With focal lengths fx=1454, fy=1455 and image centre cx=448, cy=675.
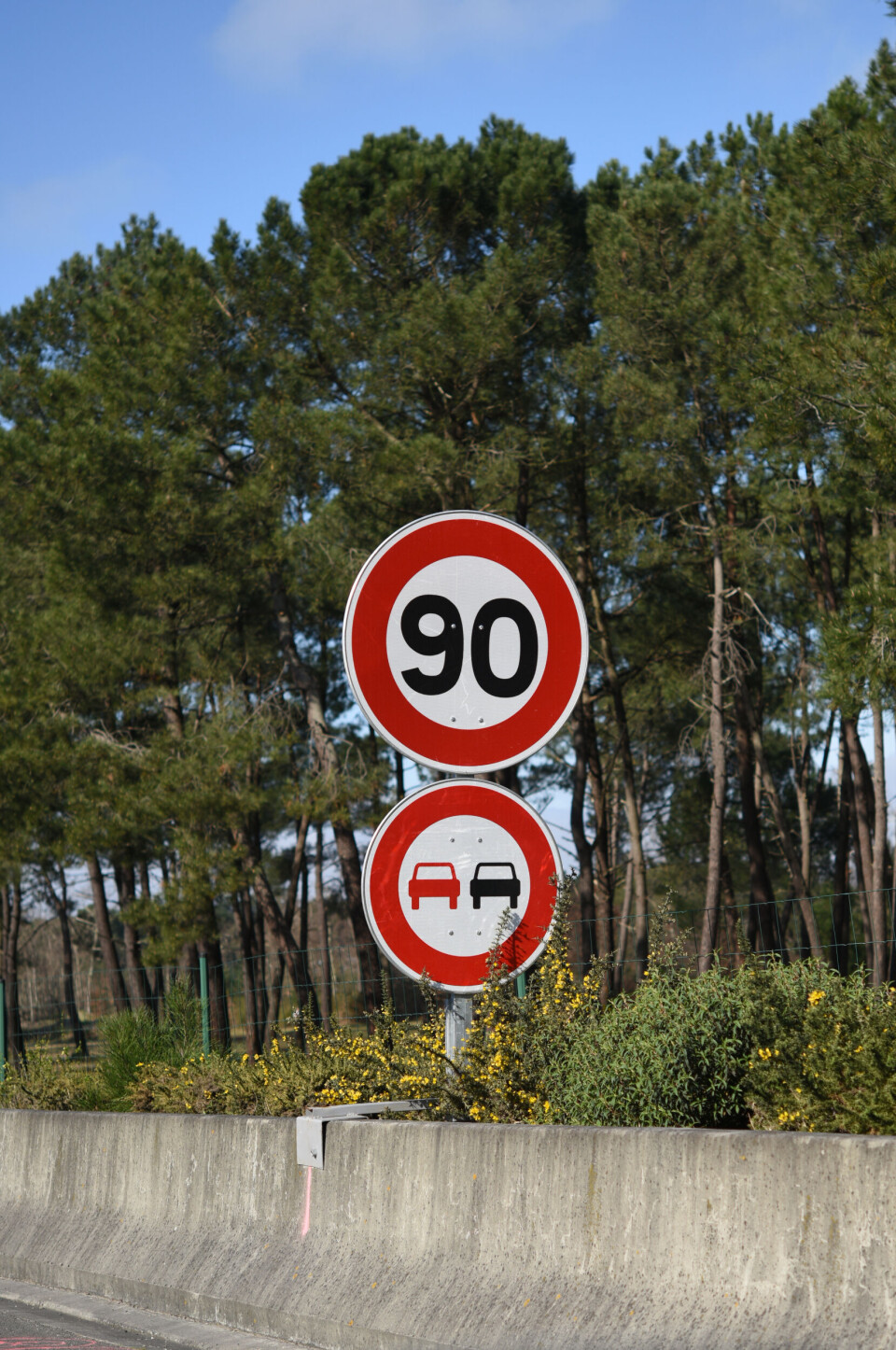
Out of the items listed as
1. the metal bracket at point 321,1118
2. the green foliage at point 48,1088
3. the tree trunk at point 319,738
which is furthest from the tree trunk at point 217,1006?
the tree trunk at point 319,738

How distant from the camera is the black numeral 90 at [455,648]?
198 inches

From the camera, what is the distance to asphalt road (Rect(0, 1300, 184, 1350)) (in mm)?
5719

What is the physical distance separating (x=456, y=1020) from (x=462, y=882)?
0.67 meters

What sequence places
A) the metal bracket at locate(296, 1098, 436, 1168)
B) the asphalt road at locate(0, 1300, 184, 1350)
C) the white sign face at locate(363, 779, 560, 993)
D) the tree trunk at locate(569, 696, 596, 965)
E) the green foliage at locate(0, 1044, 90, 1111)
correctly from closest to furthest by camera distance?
the white sign face at locate(363, 779, 560, 993)
the metal bracket at locate(296, 1098, 436, 1168)
the asphalt road at locate(0, 1300, 184, 1350)
the green foliage at locate(0, 1044, 90, 1111)
the tree trunk at locate(569, 696, 596, 965)

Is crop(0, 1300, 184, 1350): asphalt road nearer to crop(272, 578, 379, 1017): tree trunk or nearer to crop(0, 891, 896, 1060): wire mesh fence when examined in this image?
crop(0, 891, 896, 1060): wire mesh fence

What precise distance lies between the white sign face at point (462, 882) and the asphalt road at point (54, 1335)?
2.04 m

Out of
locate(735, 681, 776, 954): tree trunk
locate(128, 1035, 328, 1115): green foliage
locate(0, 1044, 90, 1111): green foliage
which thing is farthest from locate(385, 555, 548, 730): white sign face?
locate(735, 681, 776, 954): tree trunk

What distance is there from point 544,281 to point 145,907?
518 inches

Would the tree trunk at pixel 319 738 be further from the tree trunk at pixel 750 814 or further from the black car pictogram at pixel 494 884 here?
the black car pictogram at pixel 494 884

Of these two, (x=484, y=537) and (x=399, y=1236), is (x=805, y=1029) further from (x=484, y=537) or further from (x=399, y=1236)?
(x=484, y=537)

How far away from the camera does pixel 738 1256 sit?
4047 millimetres

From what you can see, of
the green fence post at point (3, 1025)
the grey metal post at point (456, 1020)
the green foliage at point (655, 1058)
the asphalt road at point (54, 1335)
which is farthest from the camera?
the green fence post at point (3, 1025)

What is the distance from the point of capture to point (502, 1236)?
4.80 meters

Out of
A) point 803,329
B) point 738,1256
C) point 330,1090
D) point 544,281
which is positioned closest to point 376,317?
point 544,281
